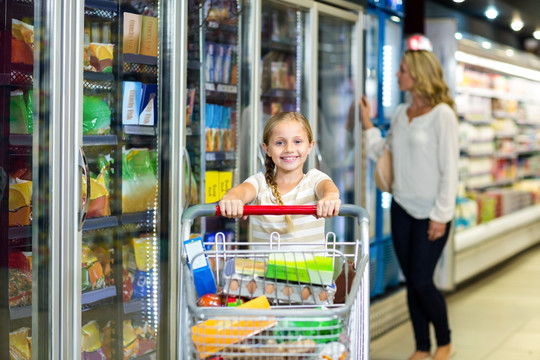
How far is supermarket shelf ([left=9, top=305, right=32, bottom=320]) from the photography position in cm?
303

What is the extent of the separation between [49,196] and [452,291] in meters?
4.96

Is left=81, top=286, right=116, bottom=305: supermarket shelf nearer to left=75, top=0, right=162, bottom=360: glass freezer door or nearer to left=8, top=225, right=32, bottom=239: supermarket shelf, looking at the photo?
left=75, top=0, right=162, bottom=360: glass freezer door

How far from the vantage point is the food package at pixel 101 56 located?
11.0ft

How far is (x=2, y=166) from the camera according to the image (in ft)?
9.59

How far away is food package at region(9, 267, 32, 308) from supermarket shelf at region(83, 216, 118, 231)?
0.34 m

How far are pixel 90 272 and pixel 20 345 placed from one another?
452 millimetres

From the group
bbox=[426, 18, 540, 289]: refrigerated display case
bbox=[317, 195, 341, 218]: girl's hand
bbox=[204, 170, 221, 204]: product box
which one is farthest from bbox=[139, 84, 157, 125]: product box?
bbox=[426, 18, 540, 289]: refrigerated display case

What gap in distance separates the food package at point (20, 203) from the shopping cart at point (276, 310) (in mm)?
932

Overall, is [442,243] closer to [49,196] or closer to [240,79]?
[240,79]

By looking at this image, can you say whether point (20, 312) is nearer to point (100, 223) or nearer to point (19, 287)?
point (19, 287)

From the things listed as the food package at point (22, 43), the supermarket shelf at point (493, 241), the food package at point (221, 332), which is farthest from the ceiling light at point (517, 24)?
the food package at point (221, 332)

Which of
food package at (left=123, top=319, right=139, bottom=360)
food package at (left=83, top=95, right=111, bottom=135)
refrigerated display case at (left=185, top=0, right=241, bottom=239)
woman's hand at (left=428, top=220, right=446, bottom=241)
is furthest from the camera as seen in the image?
woman's hand at (left=428, top=220, right=446, bottom=241)

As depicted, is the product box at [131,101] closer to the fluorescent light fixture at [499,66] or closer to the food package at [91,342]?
the food package at [91,342]

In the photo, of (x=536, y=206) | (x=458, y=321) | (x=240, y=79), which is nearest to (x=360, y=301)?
(x=240, y=79)
